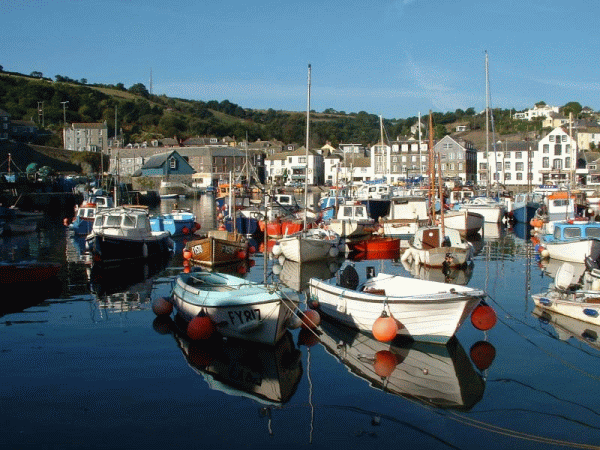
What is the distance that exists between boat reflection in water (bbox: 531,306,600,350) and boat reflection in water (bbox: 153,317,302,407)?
7745mm

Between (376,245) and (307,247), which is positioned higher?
(307,247)

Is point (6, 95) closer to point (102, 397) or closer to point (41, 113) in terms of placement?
point (41, 113)

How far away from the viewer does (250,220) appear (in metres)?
45.2

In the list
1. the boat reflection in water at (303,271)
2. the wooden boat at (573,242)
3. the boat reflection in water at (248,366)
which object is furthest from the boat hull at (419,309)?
the wooden boat at (573,242)

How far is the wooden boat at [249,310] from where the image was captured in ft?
55.0

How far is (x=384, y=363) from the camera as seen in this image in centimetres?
1625

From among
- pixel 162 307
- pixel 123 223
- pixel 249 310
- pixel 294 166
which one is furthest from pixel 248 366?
pixel 294 166

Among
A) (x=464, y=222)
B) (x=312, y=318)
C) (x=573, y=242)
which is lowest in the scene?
(x=312, y=318)

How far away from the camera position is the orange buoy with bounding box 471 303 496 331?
17547 millimetres

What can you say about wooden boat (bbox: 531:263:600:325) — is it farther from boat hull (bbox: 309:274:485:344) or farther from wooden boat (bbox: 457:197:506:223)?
wooden boat (bbox: 457:197:506:223)

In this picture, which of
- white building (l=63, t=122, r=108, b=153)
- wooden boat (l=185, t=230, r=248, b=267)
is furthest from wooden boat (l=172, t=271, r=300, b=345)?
white building (l=63, t=122, r=108, b=153)

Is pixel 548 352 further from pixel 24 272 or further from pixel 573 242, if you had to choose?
pixel 24 272

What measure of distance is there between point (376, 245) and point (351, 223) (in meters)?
2.17

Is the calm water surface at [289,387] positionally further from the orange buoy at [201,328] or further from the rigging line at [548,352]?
the orange buoy at [201,328]
